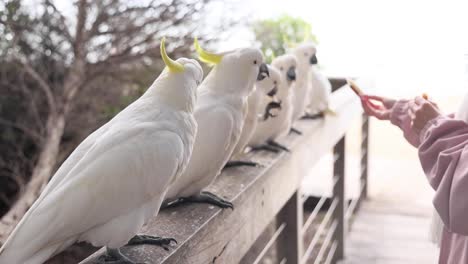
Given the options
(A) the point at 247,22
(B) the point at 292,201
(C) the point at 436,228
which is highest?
(A) the point at 247,22

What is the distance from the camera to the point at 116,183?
562mm

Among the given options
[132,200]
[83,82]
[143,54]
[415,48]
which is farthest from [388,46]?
[132,200]

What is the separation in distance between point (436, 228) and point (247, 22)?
1426mm

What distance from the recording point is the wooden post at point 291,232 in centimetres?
122

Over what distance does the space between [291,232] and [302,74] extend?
39 centimetres

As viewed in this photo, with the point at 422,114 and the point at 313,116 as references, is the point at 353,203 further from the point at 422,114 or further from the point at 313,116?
the point at 422,114

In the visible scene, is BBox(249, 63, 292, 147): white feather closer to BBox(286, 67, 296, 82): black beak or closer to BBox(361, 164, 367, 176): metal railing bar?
BBox(286, 67, 296, 82): black beak

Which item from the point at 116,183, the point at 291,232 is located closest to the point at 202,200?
the point at 116,183

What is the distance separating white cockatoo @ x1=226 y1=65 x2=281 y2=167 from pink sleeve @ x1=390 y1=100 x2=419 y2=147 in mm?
221

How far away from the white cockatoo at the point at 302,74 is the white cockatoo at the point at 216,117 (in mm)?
444

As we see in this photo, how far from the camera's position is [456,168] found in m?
0.68

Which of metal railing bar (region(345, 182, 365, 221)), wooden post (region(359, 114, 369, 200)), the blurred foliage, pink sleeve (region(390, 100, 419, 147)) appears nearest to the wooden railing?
pink sleeve (region(390, 100, 419, 147))

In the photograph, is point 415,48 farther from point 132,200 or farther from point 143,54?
point 132,200

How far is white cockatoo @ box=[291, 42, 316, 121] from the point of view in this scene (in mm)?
1297
